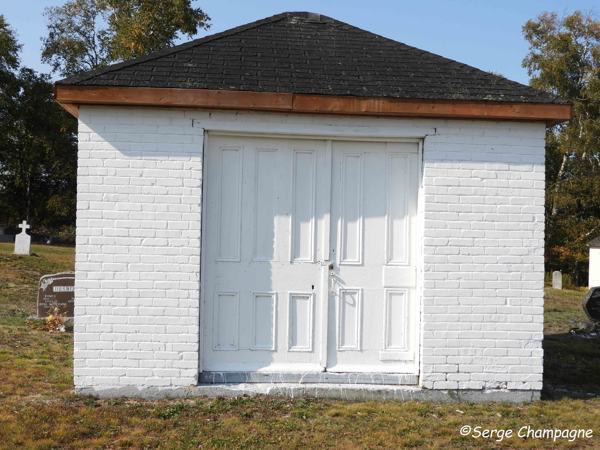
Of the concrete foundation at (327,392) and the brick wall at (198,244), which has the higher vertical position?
the brick wall at (198,244)

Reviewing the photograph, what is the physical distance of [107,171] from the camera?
5.70 meters

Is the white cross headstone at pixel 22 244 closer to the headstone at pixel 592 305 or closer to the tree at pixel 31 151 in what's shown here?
the tree at pixel 31 151

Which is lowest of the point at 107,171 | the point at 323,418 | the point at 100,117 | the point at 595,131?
the point at 323,418

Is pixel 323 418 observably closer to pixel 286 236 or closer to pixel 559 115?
pixel 286 236

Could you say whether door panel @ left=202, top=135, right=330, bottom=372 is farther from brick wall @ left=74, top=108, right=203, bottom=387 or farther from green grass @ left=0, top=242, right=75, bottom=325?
green grass @ left=0, top=242, right=75, bottom=325

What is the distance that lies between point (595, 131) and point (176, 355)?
2559cm

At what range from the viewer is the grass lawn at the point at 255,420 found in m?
4.67

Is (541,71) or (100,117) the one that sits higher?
(541,71)

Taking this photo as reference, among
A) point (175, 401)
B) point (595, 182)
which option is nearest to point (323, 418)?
point (175, 401)

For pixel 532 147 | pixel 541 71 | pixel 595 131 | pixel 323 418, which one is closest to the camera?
pixel 323 418

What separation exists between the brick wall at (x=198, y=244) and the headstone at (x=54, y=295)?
499 centimetres

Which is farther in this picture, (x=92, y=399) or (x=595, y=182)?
(x=595, y=182)

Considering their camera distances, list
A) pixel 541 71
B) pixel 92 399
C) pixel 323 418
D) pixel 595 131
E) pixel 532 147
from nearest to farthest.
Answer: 1. pixel 323 418
2. pixel 92 399
3. pixel 532 147
4. pixel 595 131
5. pixel 541 71

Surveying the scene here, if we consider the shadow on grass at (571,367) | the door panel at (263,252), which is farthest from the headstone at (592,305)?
the door panel at (263,252)
